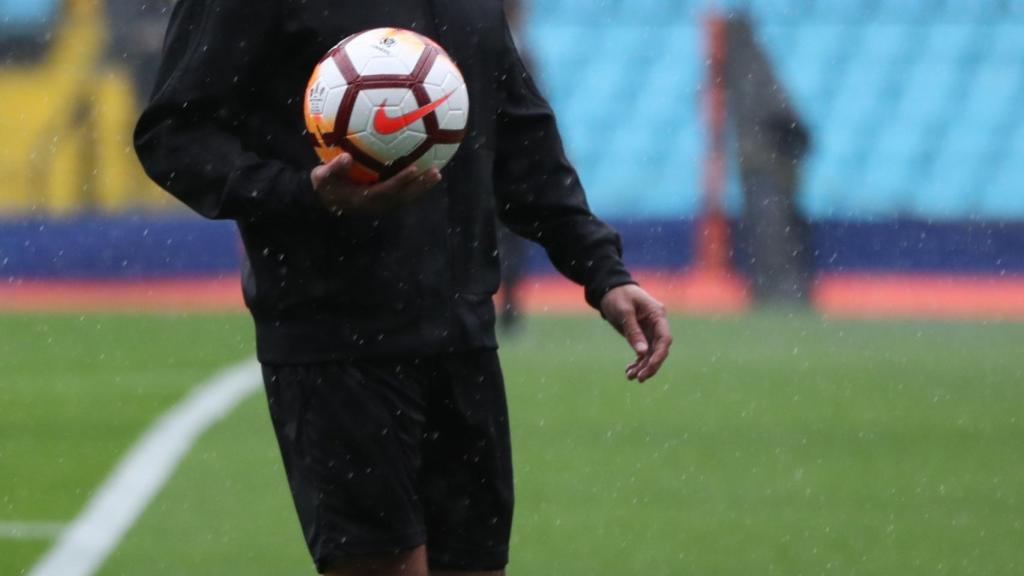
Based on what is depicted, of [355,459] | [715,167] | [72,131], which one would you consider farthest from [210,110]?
[72,131]

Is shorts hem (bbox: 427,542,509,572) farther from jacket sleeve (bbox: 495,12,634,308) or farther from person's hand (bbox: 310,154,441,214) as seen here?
person's hand (bbox: 310,154,441,214)

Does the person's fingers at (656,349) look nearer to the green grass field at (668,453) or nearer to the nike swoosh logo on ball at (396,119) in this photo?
the nike swoosh logo on ball at (396,119)

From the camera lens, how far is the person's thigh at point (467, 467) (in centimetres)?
376

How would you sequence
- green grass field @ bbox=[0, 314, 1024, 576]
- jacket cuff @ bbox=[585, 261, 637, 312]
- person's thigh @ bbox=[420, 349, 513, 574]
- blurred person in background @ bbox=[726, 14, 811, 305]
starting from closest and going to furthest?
person's thigh @ bbox=[420, 349, 513, 574] < jacket cuff @ bbox=[585, 261, 637, 312] < green grass field @ bbox=[0, 314, 1024, 576] < blurred person in background @ bbox=[726, 14, 811, 305]

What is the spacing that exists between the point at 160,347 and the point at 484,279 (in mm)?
9334

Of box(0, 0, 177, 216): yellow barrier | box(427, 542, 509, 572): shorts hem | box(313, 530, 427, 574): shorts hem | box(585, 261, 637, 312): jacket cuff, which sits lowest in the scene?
box(0, 0, 177, 216): yellow barrier

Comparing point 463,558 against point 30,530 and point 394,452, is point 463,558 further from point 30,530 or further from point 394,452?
point 30,530

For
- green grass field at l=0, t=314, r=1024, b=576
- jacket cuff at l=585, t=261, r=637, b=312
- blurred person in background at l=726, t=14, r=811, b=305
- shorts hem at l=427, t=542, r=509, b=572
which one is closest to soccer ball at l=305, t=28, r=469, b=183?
jacket cuff at l=585, t=261, r=637, b=312

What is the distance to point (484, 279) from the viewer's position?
12.6 feet

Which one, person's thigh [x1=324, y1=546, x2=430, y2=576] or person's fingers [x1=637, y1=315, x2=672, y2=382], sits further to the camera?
person's fingers [x1=637, y1=315, x2=672, y2=382]

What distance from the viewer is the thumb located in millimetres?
3877

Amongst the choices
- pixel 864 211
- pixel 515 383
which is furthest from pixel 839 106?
pixel 515 383

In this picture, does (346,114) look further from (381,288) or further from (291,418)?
(291,418)

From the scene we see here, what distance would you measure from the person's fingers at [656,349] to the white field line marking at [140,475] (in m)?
2.84
